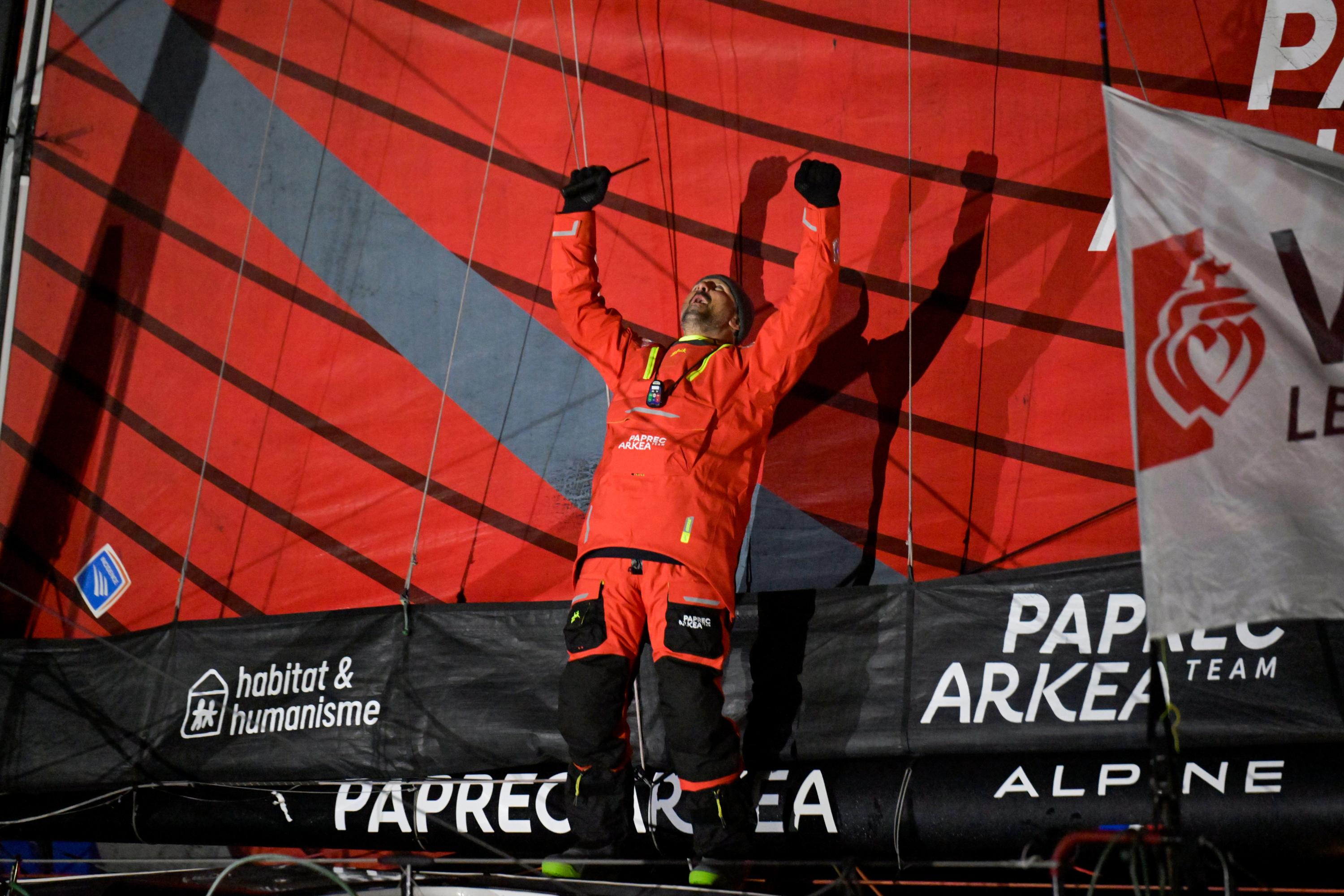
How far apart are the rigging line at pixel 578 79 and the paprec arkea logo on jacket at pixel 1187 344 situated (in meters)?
1.94

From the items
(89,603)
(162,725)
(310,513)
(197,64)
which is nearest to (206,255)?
(197,64)

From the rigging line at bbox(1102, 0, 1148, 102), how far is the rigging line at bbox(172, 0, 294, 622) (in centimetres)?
271

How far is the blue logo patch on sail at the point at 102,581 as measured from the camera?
370 centimetres

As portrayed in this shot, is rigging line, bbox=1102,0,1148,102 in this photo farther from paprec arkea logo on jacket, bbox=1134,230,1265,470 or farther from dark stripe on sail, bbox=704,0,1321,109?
paprec arkea logo on jacket, bbox=1134,230,1265,470

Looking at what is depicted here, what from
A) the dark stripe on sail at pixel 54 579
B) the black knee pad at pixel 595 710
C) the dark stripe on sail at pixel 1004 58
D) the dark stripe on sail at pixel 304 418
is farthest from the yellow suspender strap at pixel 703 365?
the dark stripe on sail at pixel 54 579

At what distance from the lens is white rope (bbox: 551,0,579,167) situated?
135 inches

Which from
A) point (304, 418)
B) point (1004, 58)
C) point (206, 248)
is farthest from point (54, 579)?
point (1004, 58)

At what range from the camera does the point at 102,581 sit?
3.73m

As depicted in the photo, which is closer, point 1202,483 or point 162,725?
point 1202,483

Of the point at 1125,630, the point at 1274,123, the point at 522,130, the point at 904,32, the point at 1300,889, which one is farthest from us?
the point at 522,130

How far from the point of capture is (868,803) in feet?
8.14

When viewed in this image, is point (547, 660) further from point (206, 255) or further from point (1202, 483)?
point (206, 255)

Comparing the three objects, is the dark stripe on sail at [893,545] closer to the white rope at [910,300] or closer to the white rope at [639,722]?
the white rope at [910,300]

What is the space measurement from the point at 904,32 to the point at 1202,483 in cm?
179
